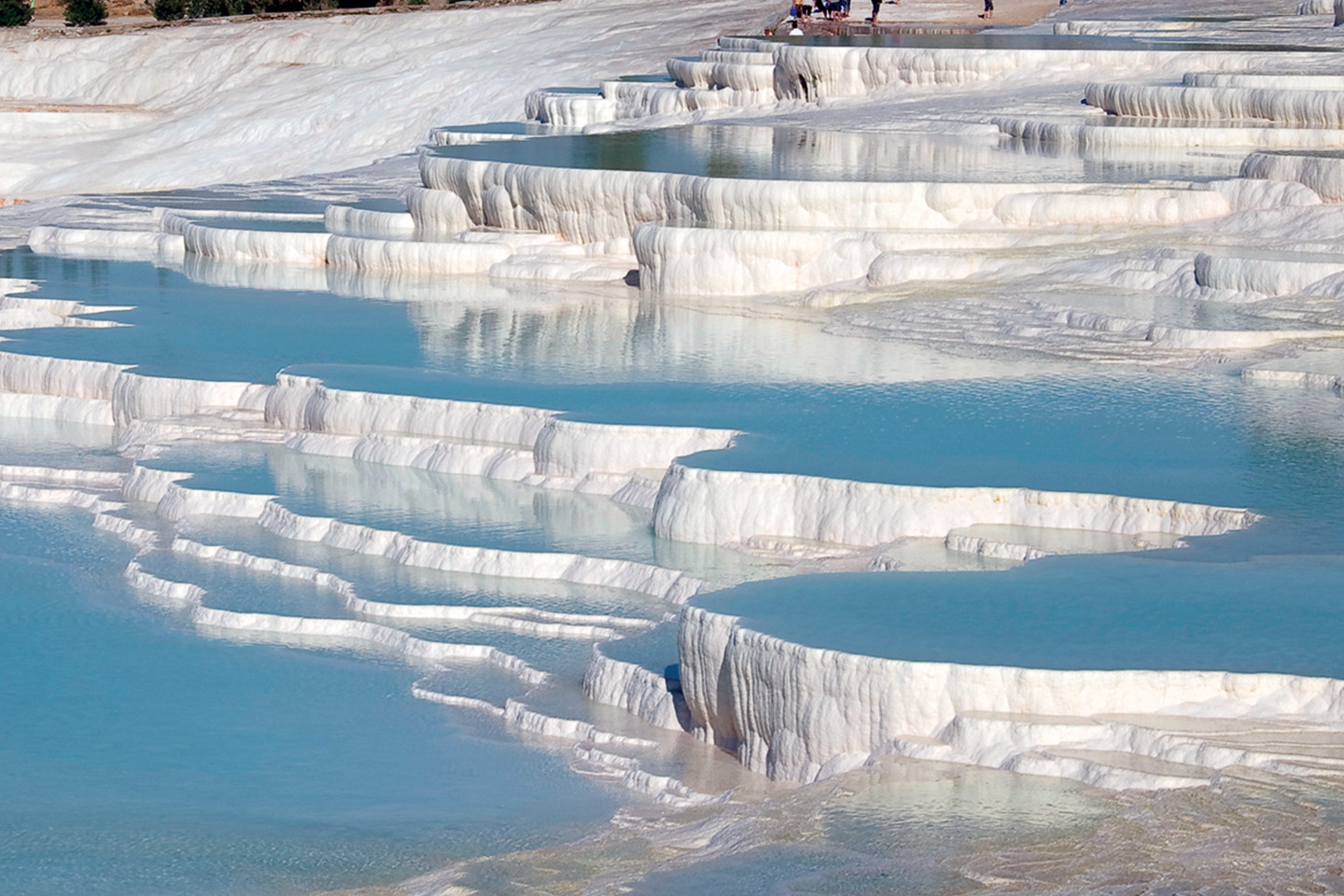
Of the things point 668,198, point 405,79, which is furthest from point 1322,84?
point 405,79

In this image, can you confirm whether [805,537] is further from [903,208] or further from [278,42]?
[278,42]

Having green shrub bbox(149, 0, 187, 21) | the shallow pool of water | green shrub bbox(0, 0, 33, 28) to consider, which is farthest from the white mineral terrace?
green shrub bbox(0, 0, 33, 28)

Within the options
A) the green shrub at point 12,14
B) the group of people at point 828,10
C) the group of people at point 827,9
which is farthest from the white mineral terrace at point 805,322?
the green shrub at point 12,14

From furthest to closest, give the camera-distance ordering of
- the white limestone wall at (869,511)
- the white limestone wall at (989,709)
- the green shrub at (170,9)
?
1. the green shrub at (170,9)
2. the white limestone wall at (869,511)
3. the white limestone wall at (989,709)

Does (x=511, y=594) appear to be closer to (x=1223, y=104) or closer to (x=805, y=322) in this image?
(x=805, y=322)

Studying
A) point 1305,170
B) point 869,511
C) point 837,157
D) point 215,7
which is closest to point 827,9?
point 837,157

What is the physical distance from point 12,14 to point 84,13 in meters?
1.22

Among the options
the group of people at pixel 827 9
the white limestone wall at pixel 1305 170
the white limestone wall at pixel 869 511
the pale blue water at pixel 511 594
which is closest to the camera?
the pale blue water at pixel 511 594

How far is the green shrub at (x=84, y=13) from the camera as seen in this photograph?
29656 mm

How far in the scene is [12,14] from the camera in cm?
2988

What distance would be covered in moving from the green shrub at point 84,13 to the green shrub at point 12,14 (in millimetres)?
814

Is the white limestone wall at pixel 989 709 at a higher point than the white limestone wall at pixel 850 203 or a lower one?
lower

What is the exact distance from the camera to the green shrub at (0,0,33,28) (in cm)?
2977

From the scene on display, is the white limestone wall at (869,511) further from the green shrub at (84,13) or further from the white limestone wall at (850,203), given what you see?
the green shrub at (84,13)
